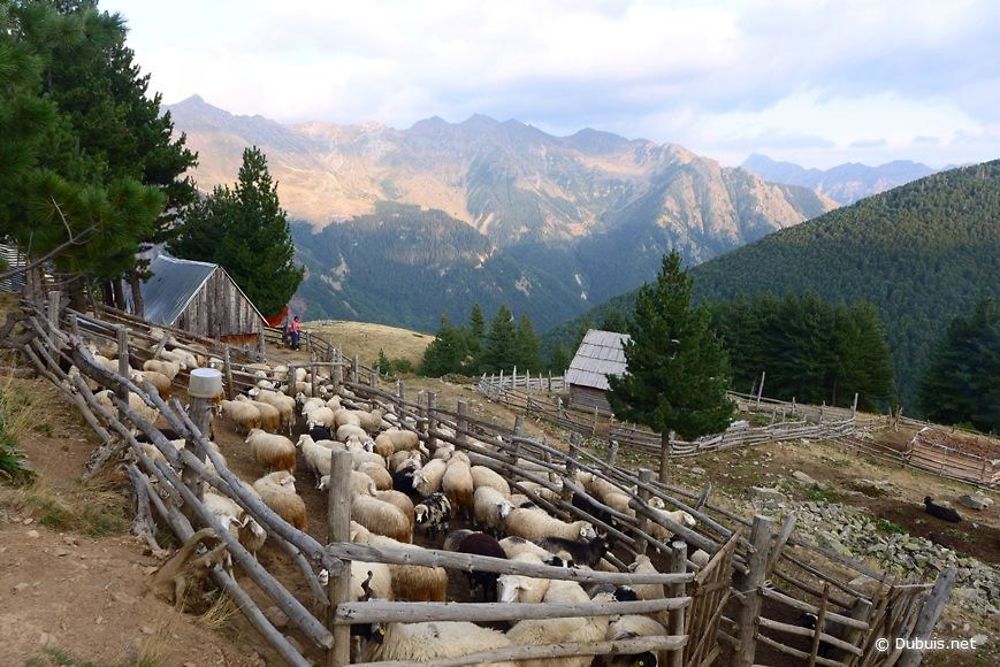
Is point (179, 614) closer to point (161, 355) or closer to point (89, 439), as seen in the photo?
point (89, 439)

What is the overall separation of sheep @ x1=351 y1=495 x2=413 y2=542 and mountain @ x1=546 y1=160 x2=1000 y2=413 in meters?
77.1

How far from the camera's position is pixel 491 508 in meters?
9.47

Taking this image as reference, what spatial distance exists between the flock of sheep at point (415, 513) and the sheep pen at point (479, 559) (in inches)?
4.7

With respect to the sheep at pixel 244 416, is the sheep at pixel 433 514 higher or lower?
lower

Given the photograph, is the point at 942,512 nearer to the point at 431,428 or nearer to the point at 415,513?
the point at 431,428

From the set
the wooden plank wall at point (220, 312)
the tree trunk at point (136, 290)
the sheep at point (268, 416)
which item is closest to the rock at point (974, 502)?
the sheep at point (268, 416)

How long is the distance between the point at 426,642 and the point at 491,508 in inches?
181

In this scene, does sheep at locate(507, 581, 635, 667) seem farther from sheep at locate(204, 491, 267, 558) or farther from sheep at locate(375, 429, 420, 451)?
sheep at locate(375, 429, 420, 451)

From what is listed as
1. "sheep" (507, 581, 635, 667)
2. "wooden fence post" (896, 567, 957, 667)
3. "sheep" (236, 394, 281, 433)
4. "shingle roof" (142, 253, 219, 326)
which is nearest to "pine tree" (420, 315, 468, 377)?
"shingle roof" (142, 253, 219, 326)

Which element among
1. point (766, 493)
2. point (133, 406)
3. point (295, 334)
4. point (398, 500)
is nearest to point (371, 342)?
point (295, 334)

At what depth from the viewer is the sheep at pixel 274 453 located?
10148mm

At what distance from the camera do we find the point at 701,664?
22.0 feet

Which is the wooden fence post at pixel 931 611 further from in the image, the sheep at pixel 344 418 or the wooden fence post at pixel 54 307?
the wooden fence post at pixel 54 307

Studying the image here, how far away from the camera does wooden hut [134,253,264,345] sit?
76.4 ft
